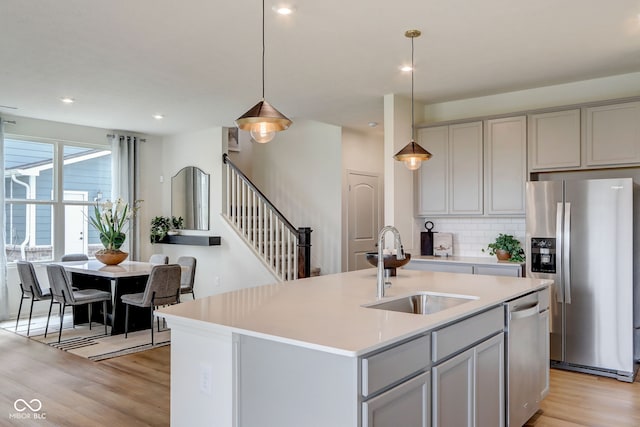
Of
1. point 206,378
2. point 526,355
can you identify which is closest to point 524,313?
point 526,355

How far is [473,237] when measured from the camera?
564 centimetres

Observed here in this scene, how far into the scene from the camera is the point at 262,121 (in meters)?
2.76

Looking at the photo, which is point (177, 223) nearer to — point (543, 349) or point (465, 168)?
point (465, 168)

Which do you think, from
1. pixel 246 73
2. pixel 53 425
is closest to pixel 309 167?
pixel 246 73

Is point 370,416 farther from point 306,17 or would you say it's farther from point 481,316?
point 306,17

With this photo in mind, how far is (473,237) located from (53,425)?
4456mm

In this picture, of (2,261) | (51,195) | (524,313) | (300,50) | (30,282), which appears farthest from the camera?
(51,195)

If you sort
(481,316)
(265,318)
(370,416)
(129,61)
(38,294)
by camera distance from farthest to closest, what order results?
(38,294) → (129,61) → (481,316) → (265,318) → (370,416)

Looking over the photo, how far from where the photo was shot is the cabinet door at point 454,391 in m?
2.19

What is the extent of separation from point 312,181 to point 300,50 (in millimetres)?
3959

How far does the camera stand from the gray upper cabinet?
532cm

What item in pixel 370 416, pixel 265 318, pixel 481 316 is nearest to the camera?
pixel 370 416

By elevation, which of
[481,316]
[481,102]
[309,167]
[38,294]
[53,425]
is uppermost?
[481,102]

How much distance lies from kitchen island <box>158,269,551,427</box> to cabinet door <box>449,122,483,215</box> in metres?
2.57
